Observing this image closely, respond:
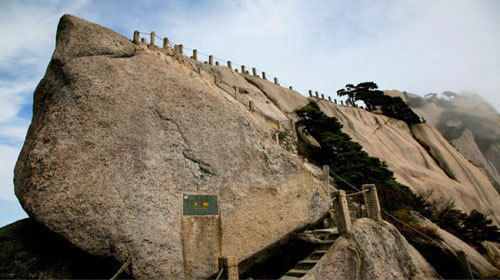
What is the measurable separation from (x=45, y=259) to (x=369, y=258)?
25.8ft

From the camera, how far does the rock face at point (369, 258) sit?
762 cm

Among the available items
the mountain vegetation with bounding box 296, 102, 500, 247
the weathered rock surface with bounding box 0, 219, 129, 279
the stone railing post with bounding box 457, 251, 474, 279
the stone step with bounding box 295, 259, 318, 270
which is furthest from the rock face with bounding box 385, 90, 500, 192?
the weathered rock surface with bounding box 0, 219, 129, 279

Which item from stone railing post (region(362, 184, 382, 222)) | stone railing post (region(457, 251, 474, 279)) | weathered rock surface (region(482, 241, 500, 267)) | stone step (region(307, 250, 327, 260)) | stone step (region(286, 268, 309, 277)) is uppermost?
stone railing post (region(362, 184, 382, 222))

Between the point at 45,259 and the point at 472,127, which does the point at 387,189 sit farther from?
the point at 472,127

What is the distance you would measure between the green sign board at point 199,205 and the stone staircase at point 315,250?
2.62 m

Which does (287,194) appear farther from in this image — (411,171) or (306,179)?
(411,171)

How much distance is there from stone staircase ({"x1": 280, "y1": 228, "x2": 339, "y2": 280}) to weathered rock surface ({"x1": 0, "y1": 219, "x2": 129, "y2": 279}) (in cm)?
416

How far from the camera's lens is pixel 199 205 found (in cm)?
691

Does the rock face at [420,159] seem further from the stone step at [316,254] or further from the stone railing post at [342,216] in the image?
the stone step at [316,254]

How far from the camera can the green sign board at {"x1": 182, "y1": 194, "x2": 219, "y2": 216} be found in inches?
266

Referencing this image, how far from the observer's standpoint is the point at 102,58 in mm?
7723

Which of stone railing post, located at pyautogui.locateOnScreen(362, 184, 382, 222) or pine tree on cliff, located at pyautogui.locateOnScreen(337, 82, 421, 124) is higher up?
pine tree on cliff, located at pyautogui.locateOnScreen(337, 82, 421, 124)

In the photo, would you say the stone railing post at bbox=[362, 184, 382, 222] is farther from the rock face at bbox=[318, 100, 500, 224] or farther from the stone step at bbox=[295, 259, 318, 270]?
the rock face at bbox=[318, 100, 500, 224]

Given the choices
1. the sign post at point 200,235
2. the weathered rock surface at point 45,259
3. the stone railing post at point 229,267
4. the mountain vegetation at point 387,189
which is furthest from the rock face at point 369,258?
the mountain vegetation at point 387,189
